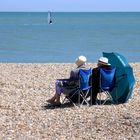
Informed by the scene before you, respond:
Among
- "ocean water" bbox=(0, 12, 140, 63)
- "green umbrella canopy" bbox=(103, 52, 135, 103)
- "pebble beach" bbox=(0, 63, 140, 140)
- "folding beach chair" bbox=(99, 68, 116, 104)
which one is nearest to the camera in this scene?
"pebble beach" bbox=(0, 63, 140, 140)

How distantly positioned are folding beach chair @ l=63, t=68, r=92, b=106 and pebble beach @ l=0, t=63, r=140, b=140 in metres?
0.17

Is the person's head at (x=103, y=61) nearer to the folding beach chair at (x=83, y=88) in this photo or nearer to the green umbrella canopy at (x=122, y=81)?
the folding beach chair at (x=83, y=88)

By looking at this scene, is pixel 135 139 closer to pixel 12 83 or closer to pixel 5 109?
pixel 5 109

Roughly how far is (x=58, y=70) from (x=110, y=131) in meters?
8.78

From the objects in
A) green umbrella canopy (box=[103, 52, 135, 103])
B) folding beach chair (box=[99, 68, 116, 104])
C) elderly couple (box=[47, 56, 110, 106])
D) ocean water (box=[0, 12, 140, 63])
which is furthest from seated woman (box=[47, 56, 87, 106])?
ocean water (box=[0, 12, 140, 63])

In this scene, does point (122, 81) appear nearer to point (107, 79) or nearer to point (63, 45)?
point (107, 79)

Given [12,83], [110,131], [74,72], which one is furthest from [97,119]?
[12,83]

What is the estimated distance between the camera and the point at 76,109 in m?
9.19

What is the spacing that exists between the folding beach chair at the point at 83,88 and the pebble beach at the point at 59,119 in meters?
0.17

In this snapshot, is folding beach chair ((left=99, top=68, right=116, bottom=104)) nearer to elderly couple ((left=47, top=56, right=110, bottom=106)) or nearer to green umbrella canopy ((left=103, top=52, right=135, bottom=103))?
elderly couple ((left=47, top=56, right=110, bottom=106))

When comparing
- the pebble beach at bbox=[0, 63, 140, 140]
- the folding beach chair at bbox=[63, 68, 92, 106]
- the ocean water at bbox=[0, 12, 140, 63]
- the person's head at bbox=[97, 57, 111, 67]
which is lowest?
the ocean water at bbox=[0, 12, 140, 63]

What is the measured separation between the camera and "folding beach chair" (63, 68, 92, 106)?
9.35 m

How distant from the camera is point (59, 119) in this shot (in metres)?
8.42

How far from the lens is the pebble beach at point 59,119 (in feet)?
24.2
